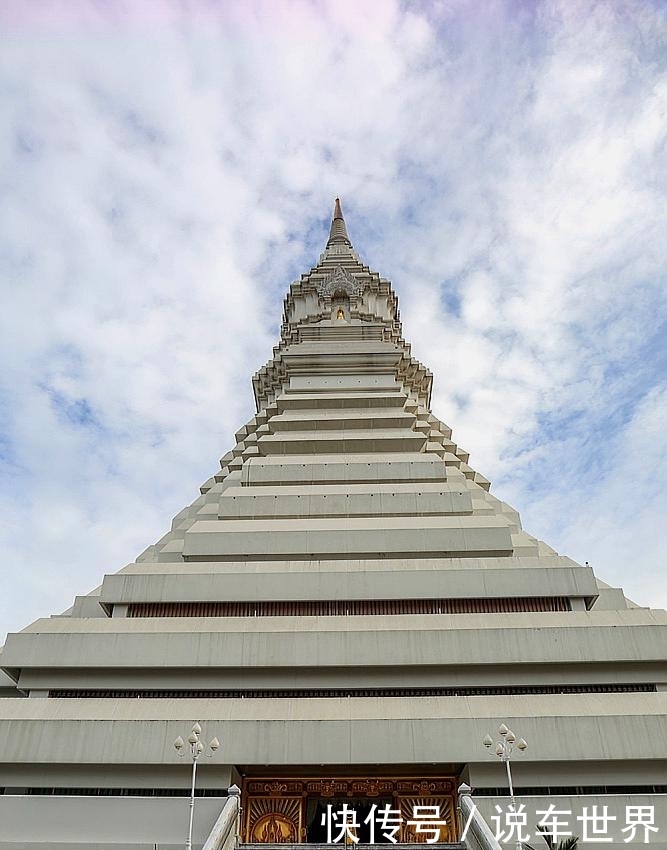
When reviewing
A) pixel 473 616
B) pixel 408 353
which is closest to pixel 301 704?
pixel 473 616

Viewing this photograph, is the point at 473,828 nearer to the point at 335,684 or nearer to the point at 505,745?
the point at 505,745

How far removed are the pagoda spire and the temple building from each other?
36.3 meters

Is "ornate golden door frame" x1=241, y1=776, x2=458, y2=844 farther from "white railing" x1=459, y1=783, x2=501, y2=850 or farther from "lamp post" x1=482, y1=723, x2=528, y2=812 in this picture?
"white railing" x1=459, y1=783, x2=501, y2=850

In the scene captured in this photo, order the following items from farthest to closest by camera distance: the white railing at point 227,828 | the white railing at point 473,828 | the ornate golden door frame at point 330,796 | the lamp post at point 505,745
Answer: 1. the ornate golden door frame at point 330,796
2. the lamp post at point 505,745
3. the white railing at point 227,828
4. the white railing at point 473,828

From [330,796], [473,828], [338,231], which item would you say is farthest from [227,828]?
[338,231]

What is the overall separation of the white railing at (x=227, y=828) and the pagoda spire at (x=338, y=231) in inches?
1915

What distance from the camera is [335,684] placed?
22.3 meters

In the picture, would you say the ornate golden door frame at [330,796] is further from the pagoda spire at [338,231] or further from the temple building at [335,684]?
the pagoda spire at [338,231]

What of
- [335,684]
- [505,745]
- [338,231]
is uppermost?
[338,231]

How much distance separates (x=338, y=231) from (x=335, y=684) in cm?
4706

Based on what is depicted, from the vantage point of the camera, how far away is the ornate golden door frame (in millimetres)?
20969

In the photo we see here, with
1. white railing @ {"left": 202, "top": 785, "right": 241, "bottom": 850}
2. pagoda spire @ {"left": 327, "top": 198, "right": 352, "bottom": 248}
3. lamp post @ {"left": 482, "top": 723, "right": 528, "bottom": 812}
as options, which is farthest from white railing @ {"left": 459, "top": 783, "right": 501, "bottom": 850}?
Result: pagoda spire @ {"left": 327, "top": 198, "right": 352, "bottom": 248}

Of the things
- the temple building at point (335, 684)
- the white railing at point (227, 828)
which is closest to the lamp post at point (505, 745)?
the temple building at point (335, 684)

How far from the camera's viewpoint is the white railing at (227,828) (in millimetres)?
15602
